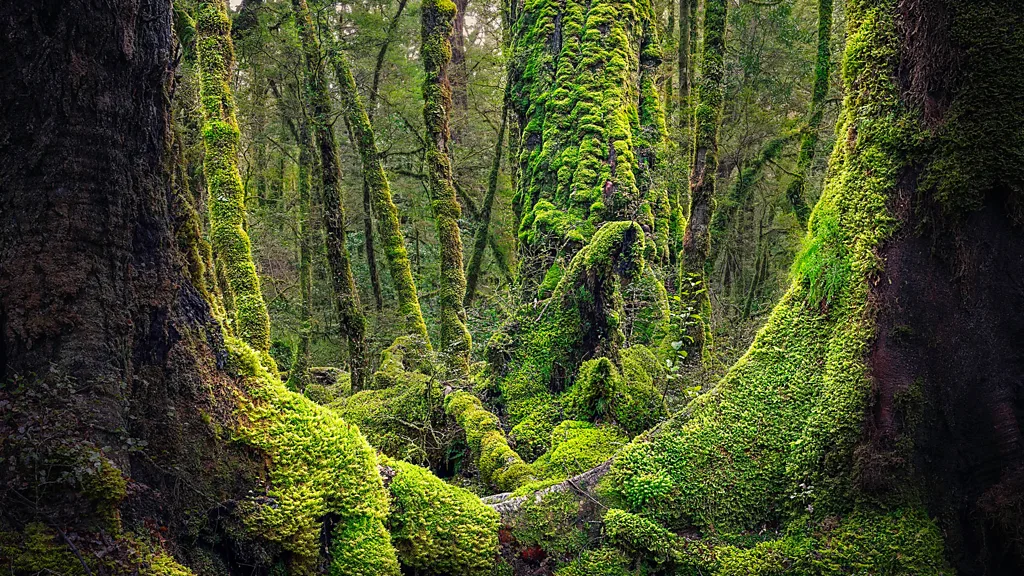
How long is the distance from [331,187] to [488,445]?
5.57 m

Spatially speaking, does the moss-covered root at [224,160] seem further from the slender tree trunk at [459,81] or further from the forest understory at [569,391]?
the slender tree trunk at [459,81]

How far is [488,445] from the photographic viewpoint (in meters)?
5.99

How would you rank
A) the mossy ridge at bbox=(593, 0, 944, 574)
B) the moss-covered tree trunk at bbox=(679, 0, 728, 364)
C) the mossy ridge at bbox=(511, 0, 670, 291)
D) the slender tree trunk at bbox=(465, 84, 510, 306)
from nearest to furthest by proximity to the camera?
the mossy ridge at bbox=(593, 0, 944, 574)
the mossy ridge at bbox=(511, 0, 670, 291)
the moss-covered tree trunk at bbox=(679, 0, 728, 364)
the slender tree trunk at bbox=(465, 84, 510, 306)

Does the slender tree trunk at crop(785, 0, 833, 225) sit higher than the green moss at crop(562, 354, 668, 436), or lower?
higher

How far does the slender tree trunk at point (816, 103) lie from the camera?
38.2ft

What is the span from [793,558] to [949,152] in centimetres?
255

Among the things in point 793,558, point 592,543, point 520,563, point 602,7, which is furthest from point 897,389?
point 602,7

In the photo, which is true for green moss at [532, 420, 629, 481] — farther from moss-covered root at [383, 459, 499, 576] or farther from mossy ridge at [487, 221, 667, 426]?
moss-covered root at [383, 459, 499, 576]

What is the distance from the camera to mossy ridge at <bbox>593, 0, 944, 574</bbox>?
3.71 meters

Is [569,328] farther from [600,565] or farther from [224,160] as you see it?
[224,160]

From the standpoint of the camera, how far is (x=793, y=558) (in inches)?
142

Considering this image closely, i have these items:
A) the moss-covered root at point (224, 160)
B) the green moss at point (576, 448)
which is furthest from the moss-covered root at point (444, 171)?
the green moss at point (576, 448)

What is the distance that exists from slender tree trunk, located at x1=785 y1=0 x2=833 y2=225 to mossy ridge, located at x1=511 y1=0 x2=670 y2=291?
4293mm

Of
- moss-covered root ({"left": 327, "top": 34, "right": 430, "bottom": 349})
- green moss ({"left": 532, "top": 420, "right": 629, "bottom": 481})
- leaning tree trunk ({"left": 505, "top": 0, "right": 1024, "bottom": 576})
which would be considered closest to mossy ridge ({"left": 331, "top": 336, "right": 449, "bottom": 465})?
moss-covered root ({"left": 327, "top": 34, "right": 430, "bottom": 349})
